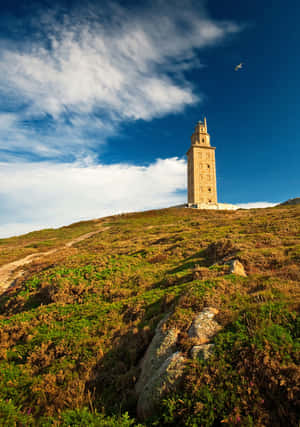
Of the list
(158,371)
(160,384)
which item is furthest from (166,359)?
(160,384)

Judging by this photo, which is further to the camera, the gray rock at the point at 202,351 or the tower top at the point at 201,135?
the tower top at the point at 201,135

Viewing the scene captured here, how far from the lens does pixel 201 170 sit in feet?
240

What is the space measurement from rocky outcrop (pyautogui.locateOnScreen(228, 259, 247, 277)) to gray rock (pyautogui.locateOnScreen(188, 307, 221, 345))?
309cm

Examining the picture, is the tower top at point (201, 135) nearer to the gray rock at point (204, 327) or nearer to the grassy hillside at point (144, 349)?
the grassy hillside at point (144, 349)

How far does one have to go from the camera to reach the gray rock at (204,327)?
213 inches

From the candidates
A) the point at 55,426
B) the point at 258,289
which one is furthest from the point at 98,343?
the point at 258,289

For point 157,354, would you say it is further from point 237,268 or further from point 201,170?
point 201,170

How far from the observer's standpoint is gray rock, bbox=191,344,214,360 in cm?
480

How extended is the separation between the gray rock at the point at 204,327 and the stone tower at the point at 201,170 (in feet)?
213

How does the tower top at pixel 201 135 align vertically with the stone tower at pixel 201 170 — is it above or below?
above

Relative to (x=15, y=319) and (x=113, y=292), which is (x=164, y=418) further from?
(x=15, y=319)

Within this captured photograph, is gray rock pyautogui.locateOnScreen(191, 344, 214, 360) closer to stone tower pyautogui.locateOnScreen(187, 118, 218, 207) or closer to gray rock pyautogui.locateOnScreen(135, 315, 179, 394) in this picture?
gray rock pyautogui.locateOnScreen(135, 315, 179, 394)

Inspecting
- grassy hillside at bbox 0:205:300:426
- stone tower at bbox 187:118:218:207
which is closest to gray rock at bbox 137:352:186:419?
grassy hillside at bbox 0:205:300:426

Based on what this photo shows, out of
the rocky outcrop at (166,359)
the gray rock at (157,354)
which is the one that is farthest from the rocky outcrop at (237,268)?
the gray rock at (157,354)
